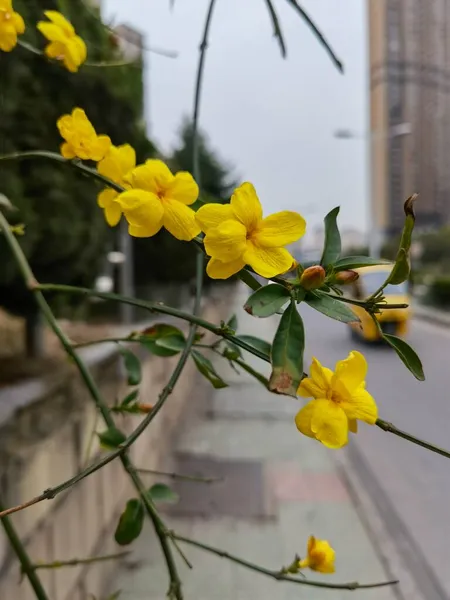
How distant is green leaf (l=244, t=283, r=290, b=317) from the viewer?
0.31 m

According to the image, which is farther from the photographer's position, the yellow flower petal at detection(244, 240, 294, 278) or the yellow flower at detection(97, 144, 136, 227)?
the yellow flower at detection(97, 144, 136, 227)

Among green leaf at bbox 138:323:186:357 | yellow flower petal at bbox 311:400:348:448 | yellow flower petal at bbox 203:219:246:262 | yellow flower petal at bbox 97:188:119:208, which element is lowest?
yellow flower petal at bbox 311:400:348:448

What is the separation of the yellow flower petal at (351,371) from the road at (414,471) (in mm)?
1248

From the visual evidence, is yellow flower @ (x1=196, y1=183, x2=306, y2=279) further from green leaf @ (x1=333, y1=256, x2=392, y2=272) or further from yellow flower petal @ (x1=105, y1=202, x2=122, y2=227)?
yellow flower petal @ (x1=105, y1=202, x2=122, y2=227)

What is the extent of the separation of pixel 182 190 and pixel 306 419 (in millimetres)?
139

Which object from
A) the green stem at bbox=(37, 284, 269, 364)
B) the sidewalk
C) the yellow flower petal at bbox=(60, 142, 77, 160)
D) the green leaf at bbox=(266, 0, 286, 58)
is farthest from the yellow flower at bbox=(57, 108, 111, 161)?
the sidewalk

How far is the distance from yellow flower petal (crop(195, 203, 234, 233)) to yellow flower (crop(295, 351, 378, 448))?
92mm

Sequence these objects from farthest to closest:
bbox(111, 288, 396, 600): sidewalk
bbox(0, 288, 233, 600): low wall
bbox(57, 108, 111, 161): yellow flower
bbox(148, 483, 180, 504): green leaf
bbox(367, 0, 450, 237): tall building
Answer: bbox(111, 288, 396, 600): sidewalk < bbox(0, 288, 233, 600): low wall < bbox(367, 0, 450, 237): tall building < bbox(148, 483, 180, 504): green leaf < bbox(57, 108, 111, 161): yellow flower

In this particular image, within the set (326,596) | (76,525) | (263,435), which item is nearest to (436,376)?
(263,435)

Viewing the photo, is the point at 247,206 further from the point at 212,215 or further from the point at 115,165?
the point at 115,165

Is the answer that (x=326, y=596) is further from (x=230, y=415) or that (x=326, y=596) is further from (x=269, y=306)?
(x=230, y=415)

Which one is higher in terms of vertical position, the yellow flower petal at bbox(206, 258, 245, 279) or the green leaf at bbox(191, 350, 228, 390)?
the yellow flower petal at bbox(206, 258, 245, 279)

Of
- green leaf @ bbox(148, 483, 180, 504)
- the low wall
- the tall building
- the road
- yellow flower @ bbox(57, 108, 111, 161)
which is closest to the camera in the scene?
yellow flower @ bbox(57, 108, 111, 161)

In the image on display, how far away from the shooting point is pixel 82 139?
17.0 inches
